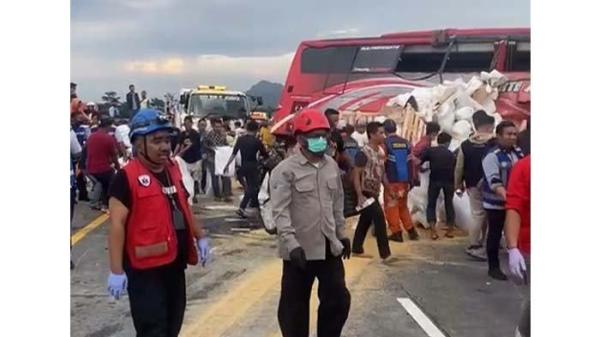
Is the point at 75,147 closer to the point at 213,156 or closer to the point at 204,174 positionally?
the point at 204,174

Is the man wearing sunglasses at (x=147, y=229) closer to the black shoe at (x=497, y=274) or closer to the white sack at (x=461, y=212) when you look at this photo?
the black shoe at (x=497, y=274)

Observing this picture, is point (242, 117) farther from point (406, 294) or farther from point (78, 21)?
point (78, 21)

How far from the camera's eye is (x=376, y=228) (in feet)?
19.1

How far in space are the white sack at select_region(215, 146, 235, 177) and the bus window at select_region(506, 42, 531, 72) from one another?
2680 millimetres

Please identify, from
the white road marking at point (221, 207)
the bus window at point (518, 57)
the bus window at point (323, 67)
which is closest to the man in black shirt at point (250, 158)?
the white road marking at point (221, 207)

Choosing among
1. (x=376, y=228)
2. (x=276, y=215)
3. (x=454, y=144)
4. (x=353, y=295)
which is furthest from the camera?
(x=454, y=144)

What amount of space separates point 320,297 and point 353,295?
1.17 meters

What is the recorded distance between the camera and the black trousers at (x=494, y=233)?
519 centimetres

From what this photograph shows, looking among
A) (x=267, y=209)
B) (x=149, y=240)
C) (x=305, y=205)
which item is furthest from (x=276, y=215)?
(x=149, y=240)

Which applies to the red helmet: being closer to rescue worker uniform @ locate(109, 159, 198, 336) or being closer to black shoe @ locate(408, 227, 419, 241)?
rescue worker uniform @ locate(109, 159, 198, 336)

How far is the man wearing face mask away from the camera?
349cm

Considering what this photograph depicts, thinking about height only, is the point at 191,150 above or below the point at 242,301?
above
